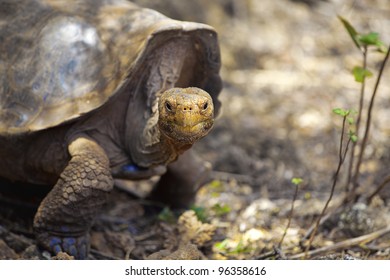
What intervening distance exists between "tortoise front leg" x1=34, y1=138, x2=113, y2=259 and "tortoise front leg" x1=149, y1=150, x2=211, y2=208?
3.30ft

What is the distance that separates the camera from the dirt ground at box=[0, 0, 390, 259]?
405 cm

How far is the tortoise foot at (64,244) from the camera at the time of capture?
3.72 m

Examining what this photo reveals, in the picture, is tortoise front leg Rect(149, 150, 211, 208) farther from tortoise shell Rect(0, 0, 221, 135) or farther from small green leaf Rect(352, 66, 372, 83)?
small green leaf Rect(352, 66, 372, 83)

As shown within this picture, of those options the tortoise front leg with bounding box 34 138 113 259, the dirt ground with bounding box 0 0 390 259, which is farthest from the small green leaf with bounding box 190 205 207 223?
the tortoise front leg with bounding box 34 138 113 259

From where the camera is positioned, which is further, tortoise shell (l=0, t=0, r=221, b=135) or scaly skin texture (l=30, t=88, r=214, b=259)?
tortoise shell (l=0, t=0, r=221, b=135)

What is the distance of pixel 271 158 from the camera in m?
5.83

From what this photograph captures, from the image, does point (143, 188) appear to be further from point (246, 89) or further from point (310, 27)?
point (310, 27)

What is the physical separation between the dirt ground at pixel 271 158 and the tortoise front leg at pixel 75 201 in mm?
155

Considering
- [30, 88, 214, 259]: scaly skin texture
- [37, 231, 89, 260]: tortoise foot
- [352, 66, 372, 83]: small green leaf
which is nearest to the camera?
[30, 88, 214, 259]: scaly skin texture

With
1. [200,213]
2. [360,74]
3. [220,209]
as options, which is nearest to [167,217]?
[200,213]

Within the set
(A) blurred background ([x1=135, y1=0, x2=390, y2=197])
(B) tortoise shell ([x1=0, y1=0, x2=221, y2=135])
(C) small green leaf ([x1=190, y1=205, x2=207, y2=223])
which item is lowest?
(A) blurred background ([x1=135, y1=0, x2=390, y2=197])

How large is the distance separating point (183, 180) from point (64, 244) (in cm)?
123

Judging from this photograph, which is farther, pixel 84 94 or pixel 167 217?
pixel 167 217

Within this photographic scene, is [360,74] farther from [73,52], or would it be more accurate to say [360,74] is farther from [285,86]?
[285,86]
